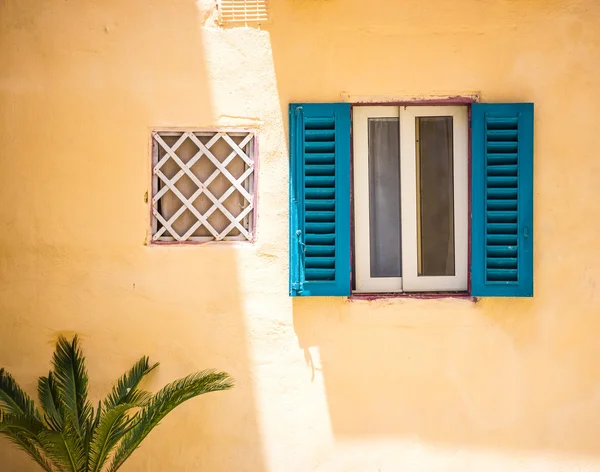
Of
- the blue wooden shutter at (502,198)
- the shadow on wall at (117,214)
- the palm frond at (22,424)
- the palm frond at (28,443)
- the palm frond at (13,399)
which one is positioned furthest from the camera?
the shadow on wall at (117,214)

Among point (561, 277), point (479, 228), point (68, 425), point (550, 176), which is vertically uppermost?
point (550, 176)

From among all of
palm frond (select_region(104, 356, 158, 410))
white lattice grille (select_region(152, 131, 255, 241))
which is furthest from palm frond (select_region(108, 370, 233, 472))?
white lattice grille (select_region(152, 131, 255, 241))

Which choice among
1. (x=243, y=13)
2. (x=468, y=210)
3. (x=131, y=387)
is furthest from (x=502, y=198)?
(x=131, y=387)

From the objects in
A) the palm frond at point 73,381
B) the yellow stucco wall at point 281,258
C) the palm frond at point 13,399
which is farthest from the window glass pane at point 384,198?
the palm frond at point 13,399

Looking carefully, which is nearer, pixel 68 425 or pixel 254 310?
pixel 68 425

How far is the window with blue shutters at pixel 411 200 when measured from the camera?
3.12 metres

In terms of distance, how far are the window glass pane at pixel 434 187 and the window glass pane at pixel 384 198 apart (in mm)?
123

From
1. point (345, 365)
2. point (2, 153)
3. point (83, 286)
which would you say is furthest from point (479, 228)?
point (2, 153)

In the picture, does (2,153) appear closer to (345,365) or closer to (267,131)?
(267,131)

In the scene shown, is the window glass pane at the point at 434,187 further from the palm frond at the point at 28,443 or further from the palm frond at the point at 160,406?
the palm frond at the point at 28,443

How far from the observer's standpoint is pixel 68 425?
8.85ft

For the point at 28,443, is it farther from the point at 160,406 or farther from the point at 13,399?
the point at 160,406

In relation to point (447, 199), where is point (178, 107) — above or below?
above

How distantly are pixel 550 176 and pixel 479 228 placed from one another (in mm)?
481
